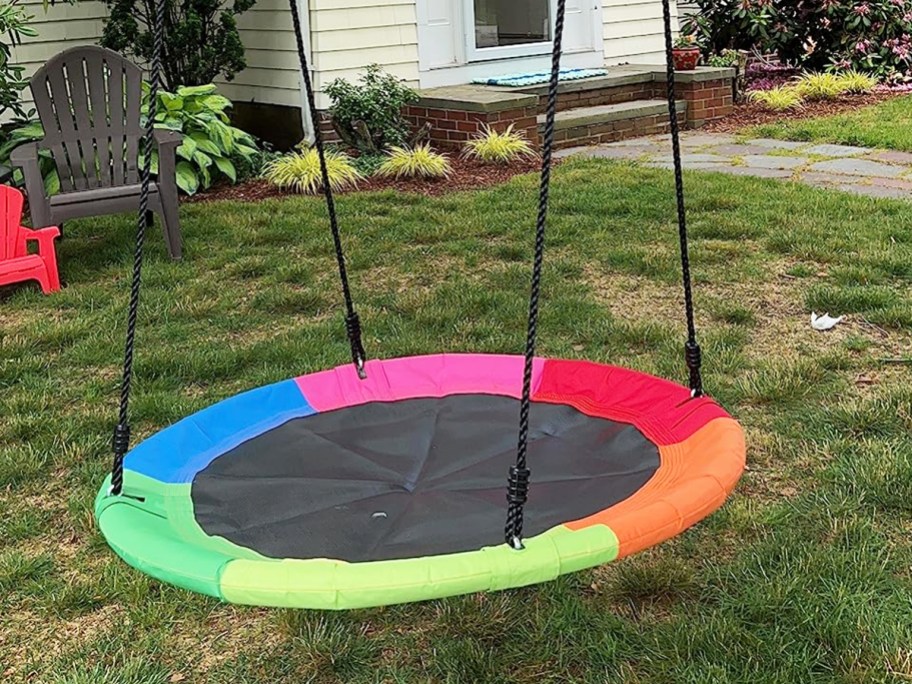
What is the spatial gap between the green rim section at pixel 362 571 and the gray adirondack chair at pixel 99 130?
11.3 feet

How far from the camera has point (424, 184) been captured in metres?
6.38

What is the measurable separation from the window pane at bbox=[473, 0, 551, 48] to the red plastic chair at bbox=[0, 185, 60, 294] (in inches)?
168

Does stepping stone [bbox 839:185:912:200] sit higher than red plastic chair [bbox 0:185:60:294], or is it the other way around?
red plastic chair [bbox 0:185:60:294]

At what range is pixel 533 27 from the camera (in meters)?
8.27

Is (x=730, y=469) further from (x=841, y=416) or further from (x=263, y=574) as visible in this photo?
(x=841, y=416)

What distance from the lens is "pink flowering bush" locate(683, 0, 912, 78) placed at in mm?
9359

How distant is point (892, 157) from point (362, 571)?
5.83 m

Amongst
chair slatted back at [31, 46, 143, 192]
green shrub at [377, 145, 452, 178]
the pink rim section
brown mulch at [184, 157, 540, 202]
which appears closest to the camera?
the pink rim section

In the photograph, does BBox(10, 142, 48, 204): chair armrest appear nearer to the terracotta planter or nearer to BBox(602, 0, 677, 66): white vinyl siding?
the terracotta planter

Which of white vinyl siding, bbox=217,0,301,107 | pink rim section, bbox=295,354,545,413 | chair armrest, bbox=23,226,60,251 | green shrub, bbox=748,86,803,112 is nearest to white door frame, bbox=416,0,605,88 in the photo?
white vinyl siding, bbox=217,0,301,107

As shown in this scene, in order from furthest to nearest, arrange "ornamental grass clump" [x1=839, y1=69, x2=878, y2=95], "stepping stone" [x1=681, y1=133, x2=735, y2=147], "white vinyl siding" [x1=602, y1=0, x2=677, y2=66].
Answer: "ornamental grass clump" [x1=839, y1=69, x2=878, y2=95] < "white vinyl siding" [x1=602, y1=0, x2=677, y2=66] < "stepping stone" [x1=681, y1=133, x2=735, y2=147]

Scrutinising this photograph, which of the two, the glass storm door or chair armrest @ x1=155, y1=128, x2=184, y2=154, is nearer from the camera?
chair armrest @ x1=155, y1=128, x2=184, y2=154

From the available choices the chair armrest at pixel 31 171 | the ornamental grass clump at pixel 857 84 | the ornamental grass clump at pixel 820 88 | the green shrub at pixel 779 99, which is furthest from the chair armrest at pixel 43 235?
the ornamental grass clump at pixel 857 84

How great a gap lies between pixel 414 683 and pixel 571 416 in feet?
2.67
